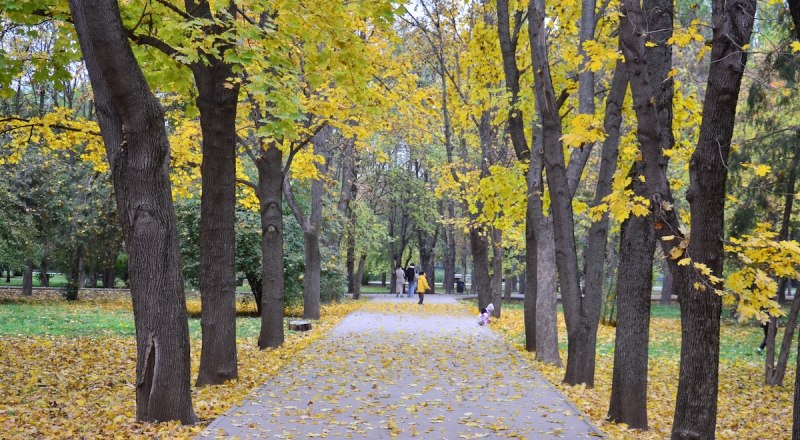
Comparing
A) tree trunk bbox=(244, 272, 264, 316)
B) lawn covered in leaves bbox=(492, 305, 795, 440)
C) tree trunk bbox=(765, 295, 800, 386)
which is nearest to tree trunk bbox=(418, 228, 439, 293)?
tree trunk bbox=(244, 272, 264, 316)

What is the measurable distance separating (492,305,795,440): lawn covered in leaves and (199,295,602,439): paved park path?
0.49 m

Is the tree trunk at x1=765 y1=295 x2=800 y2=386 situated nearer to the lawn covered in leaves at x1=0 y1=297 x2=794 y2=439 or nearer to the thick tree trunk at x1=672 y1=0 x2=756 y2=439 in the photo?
the lawn covered in leaves at x1=0 y1=297 x2=794 y2=439

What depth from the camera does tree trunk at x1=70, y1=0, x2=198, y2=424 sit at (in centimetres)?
761

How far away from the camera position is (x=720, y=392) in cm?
1423

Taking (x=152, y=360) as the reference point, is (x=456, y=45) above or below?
above

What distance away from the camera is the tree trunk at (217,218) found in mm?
10430

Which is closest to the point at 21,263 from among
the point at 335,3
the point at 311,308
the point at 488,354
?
the point at 311,308

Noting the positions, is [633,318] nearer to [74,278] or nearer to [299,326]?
[299,326]

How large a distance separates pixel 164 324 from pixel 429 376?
562 centimetres

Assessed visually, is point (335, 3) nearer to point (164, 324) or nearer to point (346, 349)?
point (164, 324)

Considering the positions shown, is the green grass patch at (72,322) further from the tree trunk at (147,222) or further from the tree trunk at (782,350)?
the tree trunk at (782,350)

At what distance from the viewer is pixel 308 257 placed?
894 inches

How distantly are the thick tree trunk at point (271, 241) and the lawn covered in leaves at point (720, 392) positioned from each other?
208 inches

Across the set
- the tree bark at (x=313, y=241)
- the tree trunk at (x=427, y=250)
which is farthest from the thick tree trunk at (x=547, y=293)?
the tree trunk at (x=427, y=250)
